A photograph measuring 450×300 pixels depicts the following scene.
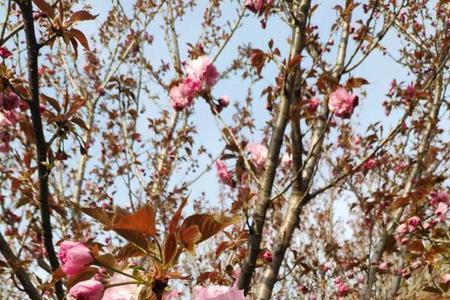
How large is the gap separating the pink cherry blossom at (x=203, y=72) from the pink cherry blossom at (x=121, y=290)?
4.90ft

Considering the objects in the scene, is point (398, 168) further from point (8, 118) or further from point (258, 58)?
point (8, 118)

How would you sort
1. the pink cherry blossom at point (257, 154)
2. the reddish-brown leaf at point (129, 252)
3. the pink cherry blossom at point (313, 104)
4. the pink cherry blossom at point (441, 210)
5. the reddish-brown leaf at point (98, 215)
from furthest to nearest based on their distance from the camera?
the pink cherry blossom at point (441, 210) < the pink cherry blossom at point (313, 104) < the pink cherry blossom at point (257, 154) < the reddish-brown leaf at point (129, 252) < the reddish-brown leaf at point (98, 215)

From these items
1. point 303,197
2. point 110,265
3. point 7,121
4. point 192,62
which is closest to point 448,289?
point 303,197

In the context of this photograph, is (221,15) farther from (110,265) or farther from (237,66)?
(110,265)

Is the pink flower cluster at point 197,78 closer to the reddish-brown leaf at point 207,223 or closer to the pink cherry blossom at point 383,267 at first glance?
the reddish-brown leaf at point 207,223

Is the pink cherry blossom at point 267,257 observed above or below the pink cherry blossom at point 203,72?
below

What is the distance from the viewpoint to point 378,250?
3449mm

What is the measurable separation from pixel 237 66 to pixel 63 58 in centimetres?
272

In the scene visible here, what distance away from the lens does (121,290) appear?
0.96m

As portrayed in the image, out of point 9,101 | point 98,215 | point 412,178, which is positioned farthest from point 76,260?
point 412,178

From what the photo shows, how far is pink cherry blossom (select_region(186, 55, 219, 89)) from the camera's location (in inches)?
90.6

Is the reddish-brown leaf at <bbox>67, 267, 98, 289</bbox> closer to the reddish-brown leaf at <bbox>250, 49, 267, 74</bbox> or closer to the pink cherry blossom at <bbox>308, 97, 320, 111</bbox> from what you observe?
the reddish-brown leaf at <bbox>250, 49, 267, 74</bbox>

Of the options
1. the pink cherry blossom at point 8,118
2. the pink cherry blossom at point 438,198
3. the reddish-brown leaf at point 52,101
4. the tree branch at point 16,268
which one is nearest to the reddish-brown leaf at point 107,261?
the tree branch at point 16,268

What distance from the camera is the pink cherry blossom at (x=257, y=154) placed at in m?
2.39
